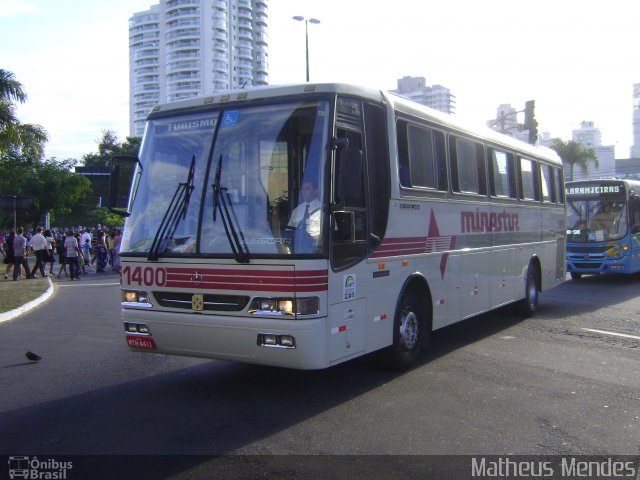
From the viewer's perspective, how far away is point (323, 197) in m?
6.07

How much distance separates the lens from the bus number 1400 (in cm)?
661

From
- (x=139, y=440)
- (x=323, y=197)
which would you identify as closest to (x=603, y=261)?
(x=323, y=197)

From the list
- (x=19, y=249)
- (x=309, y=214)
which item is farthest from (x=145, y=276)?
(x=19, y=249)

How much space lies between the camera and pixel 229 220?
6.26 metres

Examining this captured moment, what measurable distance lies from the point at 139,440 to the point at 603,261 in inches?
667

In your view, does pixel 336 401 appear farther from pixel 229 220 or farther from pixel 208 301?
pixel 229 220

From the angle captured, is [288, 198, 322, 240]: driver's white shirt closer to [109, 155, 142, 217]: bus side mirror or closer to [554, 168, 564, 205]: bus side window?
[109, 155, 142, 217]: bus side mirror

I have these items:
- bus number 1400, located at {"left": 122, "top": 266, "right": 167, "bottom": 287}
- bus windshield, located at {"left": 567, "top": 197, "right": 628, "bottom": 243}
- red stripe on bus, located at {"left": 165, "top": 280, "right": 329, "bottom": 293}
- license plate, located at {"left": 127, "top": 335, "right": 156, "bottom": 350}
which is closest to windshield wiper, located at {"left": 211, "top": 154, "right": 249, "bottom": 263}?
red stripe on bus, located at {"left": 165, "top": 280, "right": 329, "bottom": 293}

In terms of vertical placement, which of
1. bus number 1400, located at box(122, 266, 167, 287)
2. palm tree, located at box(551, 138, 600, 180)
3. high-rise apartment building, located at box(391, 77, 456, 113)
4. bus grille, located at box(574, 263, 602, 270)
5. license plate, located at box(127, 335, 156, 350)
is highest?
high-rise apartment building, located at box(391, 77, 456, 113)

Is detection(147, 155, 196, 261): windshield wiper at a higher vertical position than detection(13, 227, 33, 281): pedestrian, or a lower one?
higher

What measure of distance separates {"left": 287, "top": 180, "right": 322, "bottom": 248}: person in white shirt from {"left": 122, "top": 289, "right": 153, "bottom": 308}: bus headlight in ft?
6.13

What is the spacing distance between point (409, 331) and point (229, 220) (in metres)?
2.82

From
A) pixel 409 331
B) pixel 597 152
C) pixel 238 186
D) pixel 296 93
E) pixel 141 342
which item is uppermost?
pixel 597 152

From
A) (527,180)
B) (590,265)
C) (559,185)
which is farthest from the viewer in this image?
(590,265)
